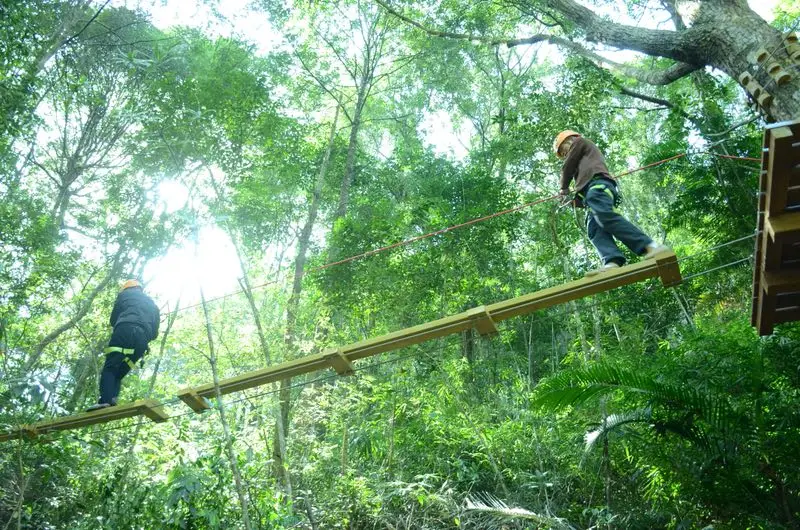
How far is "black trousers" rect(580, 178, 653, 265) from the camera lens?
3887 millimetres

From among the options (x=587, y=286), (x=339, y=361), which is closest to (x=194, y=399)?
(x=339, y=361)

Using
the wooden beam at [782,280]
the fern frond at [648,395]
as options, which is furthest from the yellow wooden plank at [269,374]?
the wooden beam at [782,280]

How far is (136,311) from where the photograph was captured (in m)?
4.96

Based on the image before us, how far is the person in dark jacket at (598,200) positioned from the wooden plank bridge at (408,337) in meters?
0.10

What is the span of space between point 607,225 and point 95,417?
3.46m

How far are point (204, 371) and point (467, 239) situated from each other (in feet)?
14.3

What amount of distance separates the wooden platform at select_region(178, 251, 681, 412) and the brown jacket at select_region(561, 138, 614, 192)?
0.77m

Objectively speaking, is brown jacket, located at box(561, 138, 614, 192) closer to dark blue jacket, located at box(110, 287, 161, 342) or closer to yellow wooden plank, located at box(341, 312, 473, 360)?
yellow wooden plank, located at box(341, 312, 473, 360)

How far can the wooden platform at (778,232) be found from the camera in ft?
9.17

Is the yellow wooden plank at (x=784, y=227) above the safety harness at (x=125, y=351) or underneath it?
underneath

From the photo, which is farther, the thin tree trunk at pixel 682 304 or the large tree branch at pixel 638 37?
the thin tree trunk at pixel 682 304

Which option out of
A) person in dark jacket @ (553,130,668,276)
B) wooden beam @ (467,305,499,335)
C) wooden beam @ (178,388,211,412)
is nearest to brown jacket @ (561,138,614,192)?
person in dark jacket @ (553,130,668,276)

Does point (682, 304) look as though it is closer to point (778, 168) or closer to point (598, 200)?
point (598, 200)

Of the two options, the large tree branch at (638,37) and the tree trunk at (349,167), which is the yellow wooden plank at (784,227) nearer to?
the large tree branch at (638,37)
